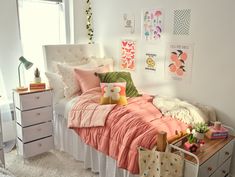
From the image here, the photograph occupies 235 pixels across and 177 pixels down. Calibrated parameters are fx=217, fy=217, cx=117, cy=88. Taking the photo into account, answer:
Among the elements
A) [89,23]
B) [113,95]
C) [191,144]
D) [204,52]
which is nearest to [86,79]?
[113,95]

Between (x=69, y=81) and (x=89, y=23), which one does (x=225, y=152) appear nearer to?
(x=69, y=81)

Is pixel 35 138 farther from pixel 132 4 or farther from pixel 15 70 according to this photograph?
pixel 132 4

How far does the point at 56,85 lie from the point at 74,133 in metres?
0.65

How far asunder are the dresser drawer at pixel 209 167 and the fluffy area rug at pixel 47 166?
1.17 m

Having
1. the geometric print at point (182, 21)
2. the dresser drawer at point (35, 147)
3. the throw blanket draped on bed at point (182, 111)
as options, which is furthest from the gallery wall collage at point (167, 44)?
the dresser drawer at point (35, 147)

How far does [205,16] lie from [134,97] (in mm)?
1199

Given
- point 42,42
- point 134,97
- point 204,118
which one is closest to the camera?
point 204,118

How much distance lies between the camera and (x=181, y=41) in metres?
2.47

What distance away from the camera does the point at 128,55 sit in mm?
3111

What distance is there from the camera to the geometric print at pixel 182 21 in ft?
7.83

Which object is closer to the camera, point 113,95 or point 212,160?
point 212,160

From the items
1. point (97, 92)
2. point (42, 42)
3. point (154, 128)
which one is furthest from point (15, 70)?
point (154, 128)

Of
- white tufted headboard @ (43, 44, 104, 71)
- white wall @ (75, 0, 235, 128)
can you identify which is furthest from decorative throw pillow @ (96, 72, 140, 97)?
white tufted headboard @ (43, 44, 104, 71)

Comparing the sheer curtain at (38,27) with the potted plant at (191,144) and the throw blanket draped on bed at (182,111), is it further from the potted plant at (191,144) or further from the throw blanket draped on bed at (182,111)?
the potted plant at (191,144)
